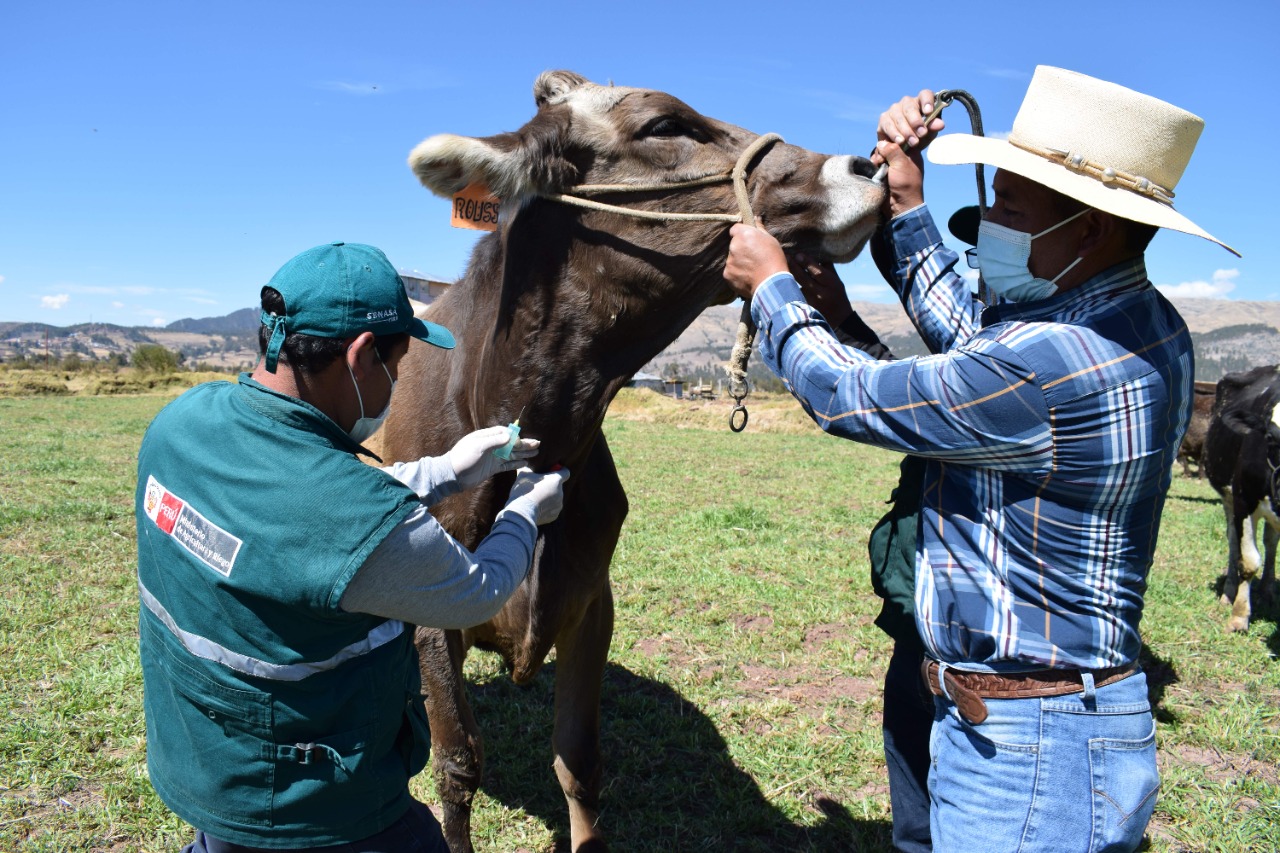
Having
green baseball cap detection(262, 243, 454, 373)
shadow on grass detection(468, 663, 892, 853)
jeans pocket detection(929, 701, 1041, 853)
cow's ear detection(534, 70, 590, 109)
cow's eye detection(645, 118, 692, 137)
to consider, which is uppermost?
cow's ear detection(534, 70, 590, 109)

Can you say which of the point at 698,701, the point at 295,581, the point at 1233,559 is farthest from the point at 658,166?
the point at 1233,559

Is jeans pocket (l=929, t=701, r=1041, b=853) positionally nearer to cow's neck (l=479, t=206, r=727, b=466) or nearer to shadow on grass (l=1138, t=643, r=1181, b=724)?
cow's neck (l=479, t=206, r=727, b=466)

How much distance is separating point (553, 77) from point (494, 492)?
1.53 meters

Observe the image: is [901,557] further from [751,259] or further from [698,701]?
[698,701]

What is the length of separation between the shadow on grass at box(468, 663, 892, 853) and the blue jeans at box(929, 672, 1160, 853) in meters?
2.12

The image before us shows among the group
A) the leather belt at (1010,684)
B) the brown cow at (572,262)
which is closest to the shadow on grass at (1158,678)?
the leather belt at (1010,684)

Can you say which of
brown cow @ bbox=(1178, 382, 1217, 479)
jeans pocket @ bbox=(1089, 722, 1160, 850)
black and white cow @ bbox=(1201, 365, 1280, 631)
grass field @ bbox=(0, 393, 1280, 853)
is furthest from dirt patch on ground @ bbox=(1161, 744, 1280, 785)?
brown cow @ bbox=(1178, 382, 1217, 479)

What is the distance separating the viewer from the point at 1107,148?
6.13 ft

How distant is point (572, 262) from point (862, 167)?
3.20 feet

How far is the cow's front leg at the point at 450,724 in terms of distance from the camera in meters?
3.21

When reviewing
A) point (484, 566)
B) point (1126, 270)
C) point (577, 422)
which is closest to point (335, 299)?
point (484, 566)

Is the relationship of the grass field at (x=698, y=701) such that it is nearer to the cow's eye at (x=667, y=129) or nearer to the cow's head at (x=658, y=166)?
the cow's head at (x=658, y=166)

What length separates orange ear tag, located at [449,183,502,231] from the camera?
2773mm

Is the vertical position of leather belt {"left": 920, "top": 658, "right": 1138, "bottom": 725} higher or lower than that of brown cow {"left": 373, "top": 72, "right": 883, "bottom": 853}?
lower
